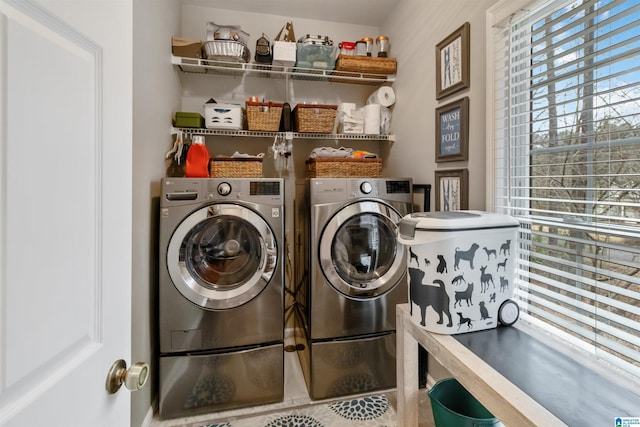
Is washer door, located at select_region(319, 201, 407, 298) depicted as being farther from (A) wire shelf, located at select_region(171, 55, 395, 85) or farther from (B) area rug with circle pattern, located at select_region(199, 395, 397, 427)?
(A) wire shelf, located at select_region(171, 55, 395, 85)

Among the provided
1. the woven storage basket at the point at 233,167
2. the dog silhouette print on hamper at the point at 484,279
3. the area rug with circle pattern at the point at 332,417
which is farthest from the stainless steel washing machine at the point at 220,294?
the dog silhouette print on hamper at the point at 484,279

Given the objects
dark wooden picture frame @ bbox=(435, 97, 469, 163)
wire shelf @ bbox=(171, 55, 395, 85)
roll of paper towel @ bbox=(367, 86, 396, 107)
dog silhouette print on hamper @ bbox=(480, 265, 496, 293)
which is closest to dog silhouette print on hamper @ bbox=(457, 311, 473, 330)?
dog silhouette print on hamper @ bbox=(480, 265, 496, 293)

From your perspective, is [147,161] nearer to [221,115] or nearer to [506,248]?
[221,115]

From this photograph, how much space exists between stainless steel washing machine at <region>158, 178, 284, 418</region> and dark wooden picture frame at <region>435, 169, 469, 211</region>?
0.94 m

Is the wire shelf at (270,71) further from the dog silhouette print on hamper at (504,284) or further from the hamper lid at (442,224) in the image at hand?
the dog silhouette print on hamper at (504,284)

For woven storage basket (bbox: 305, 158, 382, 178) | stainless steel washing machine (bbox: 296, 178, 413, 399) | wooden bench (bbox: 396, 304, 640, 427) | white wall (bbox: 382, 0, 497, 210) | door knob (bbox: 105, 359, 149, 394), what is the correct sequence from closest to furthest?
door knob (bbox: 105, 359, 149, 394), wooden bench (bbox: 396, 304, 640, 427), white wall (bbox: 382, 0, 497, 210), stainless steel washing machine (bbox: 296, 178, 413, 399), woven storage basket (bbox: 305, 158, 382, 178)

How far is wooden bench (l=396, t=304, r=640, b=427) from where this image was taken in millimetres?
762

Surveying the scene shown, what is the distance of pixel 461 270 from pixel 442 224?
0.60 feet

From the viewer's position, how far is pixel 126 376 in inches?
24.3

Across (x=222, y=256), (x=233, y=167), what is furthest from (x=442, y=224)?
(x=233, y=167)

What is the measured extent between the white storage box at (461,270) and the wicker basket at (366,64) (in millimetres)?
1528

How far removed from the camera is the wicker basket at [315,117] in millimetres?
2170

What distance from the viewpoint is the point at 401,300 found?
1.93 meters

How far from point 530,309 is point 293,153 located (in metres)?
1.91
